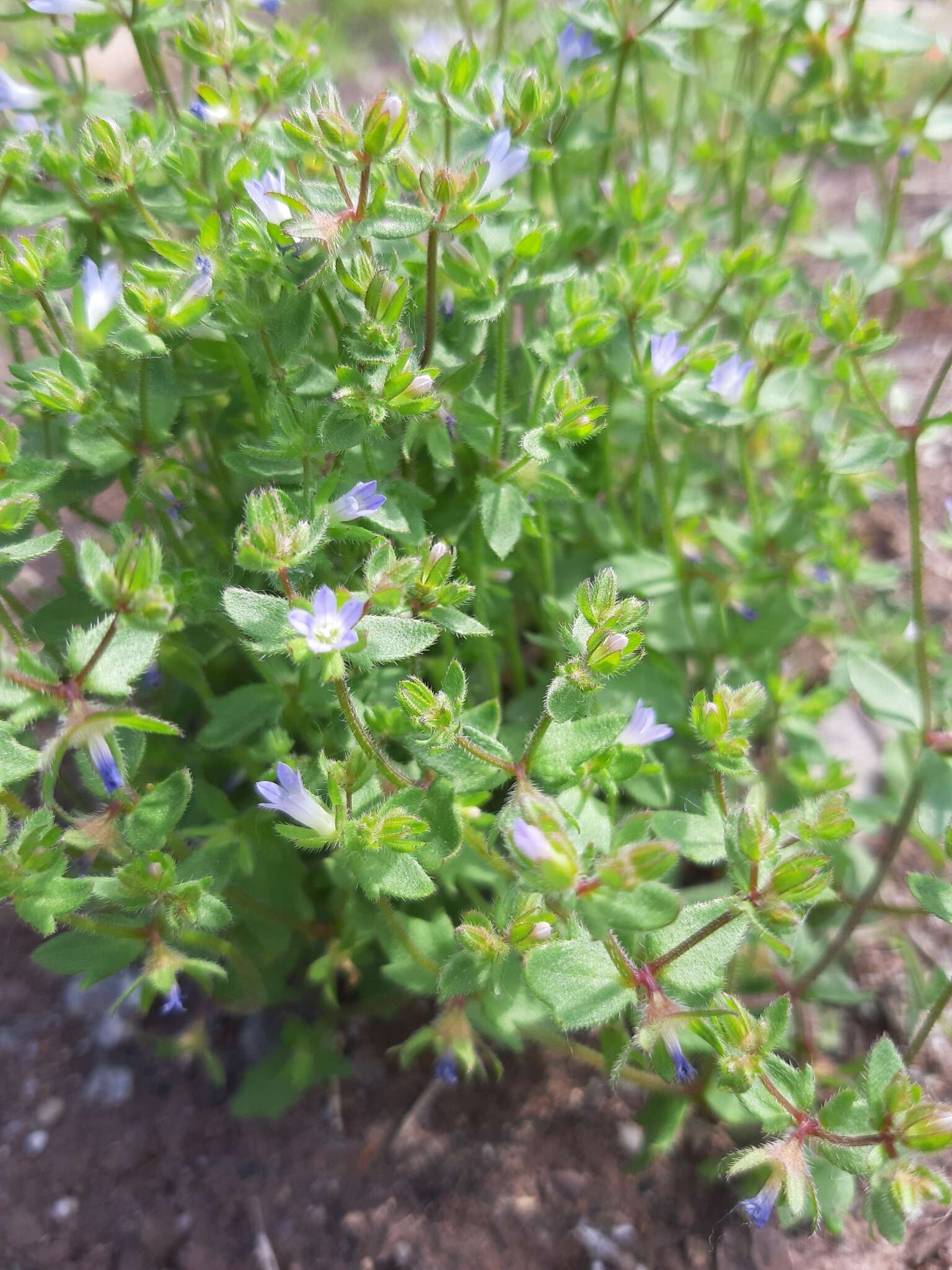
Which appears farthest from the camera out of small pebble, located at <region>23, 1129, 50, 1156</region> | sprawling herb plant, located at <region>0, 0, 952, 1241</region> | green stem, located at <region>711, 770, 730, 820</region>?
small pebble, located at <region>23, 1129, 50, 1156</region>

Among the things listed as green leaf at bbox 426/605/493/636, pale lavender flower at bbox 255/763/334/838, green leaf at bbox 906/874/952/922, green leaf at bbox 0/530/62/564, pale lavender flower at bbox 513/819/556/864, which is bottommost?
green leaf at bbox 906/874/952/922

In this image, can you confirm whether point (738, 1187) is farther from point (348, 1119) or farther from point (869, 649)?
point (869, 649)

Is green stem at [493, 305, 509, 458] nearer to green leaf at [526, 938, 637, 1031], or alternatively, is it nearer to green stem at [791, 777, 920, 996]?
green leaf at [526, 938, 637, 1031]

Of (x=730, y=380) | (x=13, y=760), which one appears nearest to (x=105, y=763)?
(x=13, y=760)

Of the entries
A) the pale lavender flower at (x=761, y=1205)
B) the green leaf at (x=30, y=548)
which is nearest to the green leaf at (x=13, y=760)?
the green leaf at (x=30, y=548)

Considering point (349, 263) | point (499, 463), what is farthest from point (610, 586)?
point (349, 263)

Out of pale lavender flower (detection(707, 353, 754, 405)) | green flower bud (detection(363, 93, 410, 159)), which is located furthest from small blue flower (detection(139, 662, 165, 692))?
pale lavender flower (detection(707, 353, 754, 405))
